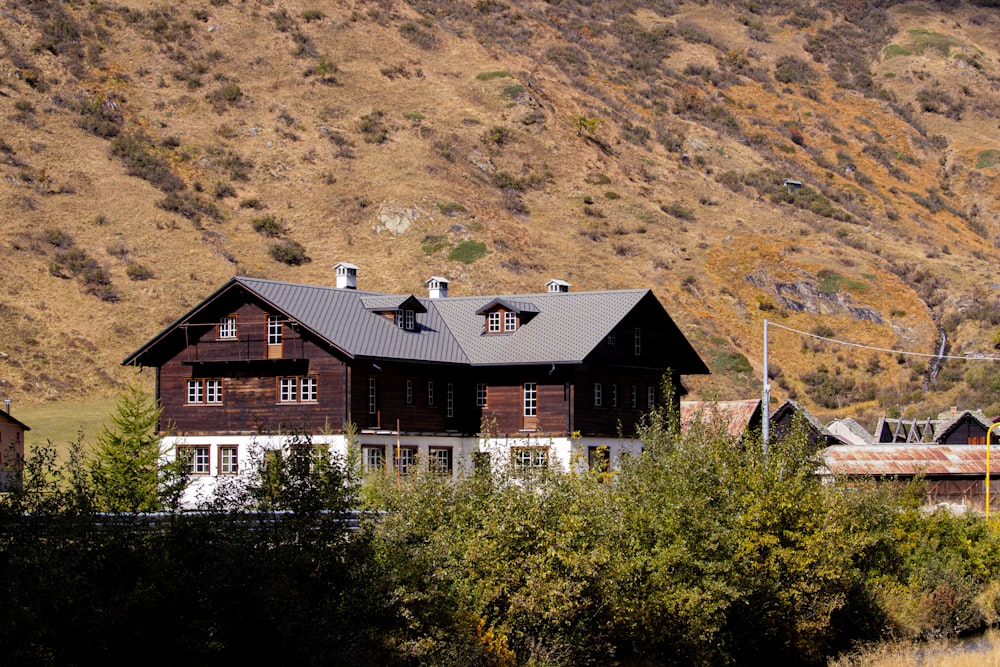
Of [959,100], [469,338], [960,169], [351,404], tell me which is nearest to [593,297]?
[469,338]

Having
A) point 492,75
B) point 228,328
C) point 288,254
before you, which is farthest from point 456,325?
point 492,75

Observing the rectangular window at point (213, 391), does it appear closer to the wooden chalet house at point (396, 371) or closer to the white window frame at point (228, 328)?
the wooden chalet house at point (396, 371)

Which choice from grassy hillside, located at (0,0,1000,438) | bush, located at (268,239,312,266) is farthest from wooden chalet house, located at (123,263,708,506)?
bush, located at (268,239,312,266)

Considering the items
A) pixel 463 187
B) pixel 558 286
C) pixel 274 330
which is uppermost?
pixel 463 187

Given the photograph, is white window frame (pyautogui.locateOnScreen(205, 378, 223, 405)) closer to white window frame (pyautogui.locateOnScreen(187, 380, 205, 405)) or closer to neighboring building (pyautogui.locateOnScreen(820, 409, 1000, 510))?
white window frame (pyautogui.locateOnScreen(187, 380, 205, 405))

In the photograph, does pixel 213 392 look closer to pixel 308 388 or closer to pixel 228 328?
pixel 228 328

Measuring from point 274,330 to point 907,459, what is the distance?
103ft

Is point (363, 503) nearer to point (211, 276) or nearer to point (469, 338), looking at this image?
point (469, 338)

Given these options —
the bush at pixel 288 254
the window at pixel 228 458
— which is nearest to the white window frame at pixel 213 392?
the window at pixel 228 458

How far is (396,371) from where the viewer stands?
184 feet

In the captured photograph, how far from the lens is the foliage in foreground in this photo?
20.7 metres

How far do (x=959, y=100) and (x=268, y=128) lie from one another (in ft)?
315

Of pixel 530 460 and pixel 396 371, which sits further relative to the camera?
pixel 396 371

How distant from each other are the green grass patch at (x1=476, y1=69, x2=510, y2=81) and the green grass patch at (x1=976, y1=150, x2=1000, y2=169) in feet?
196
